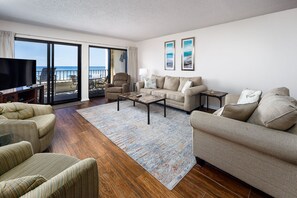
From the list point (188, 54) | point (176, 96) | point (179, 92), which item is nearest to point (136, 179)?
point (176, 96)

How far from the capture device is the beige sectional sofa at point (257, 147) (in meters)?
1.16

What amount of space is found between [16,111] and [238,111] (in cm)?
290

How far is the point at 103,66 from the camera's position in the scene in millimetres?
6859

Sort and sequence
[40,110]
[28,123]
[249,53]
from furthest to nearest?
[249,53] → [40,110] → [28,123]

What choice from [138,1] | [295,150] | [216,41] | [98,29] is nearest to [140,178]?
[295,150]

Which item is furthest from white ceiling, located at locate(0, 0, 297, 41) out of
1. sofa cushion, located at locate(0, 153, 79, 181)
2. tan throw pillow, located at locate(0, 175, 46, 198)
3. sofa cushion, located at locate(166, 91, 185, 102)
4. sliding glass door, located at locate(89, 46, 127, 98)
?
tan throw pillow, located at locate(0, 175, 46, 198)

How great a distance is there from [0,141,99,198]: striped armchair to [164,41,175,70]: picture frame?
15.1 feet

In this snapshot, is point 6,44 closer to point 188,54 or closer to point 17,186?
point 17,186

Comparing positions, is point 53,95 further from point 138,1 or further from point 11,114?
point 138,1

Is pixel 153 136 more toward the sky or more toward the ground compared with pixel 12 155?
more toward the ground

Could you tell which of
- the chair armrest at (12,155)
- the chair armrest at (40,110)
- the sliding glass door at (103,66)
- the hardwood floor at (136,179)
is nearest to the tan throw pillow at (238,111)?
the hardwood floor at (136,179)

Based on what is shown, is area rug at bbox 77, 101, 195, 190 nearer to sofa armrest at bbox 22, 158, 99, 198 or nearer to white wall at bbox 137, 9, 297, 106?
sofa armrest at bbox 22, 158, 99, 198

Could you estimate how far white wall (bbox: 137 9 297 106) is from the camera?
9.96 ft

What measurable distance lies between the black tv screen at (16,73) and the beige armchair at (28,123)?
125 centimetres
